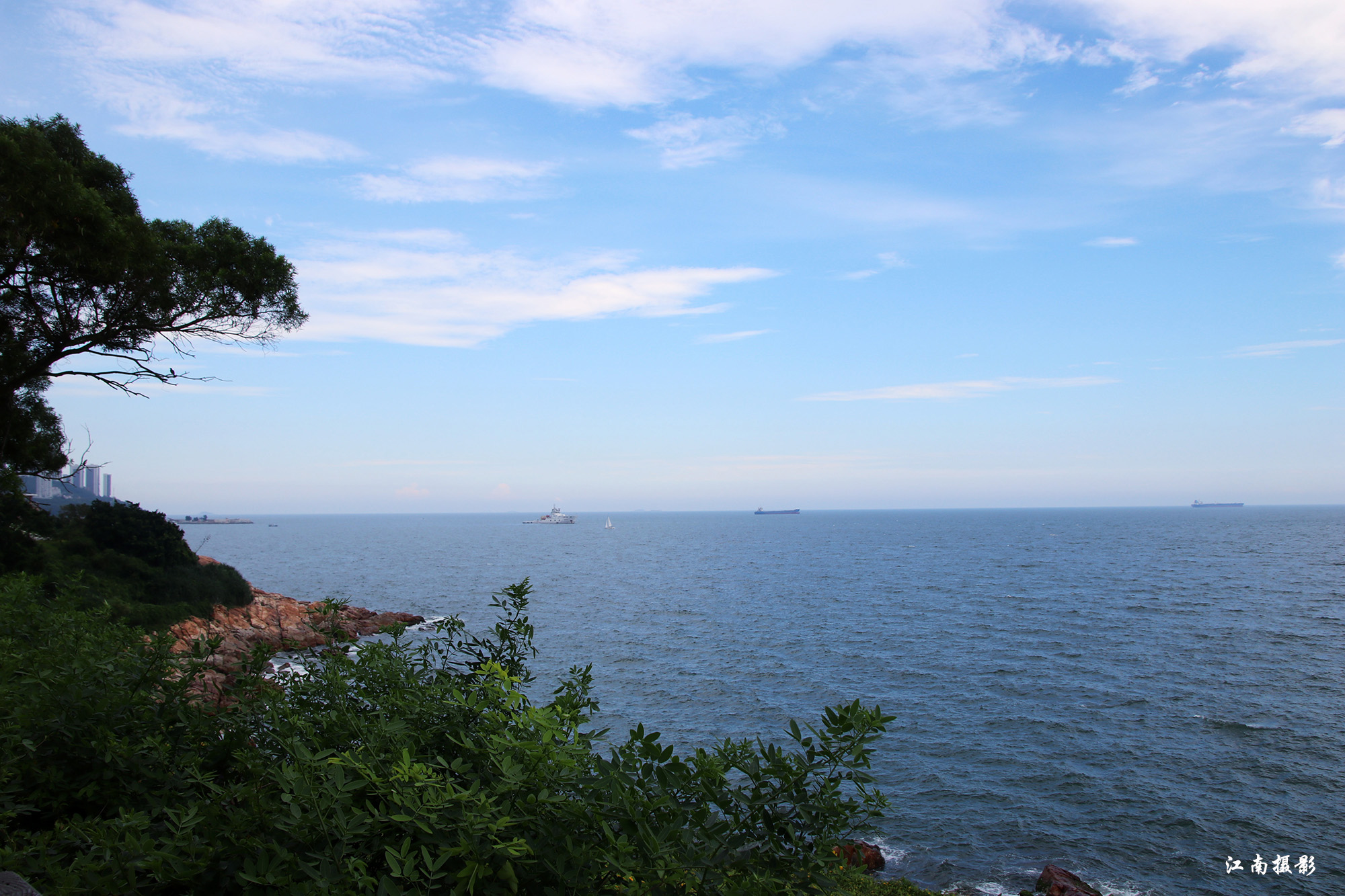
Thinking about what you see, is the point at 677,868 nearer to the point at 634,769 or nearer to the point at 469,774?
the point at 634,769

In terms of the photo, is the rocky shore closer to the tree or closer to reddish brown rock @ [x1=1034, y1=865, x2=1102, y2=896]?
the tree

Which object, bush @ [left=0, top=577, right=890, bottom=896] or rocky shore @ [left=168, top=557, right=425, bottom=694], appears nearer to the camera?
bush @ [left=0, top=577, right=890, bottom=896]

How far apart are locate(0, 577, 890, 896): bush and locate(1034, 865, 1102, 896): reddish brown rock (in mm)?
16471

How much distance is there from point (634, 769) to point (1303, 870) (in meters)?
21.9

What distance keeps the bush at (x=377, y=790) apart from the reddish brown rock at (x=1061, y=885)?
648 inches

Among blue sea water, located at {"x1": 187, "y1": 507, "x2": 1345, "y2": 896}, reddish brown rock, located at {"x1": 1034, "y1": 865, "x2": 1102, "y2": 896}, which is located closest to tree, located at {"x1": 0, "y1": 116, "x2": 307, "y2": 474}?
blue sea water, located at {"x1": 187, "y1": 507, "x2": 1345, "y2": 896}

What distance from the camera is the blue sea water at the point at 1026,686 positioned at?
18281 millimetres

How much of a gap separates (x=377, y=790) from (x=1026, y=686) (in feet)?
113

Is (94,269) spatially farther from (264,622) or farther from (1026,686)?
(1026,686)

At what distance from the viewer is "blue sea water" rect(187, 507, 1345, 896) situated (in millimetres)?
18281

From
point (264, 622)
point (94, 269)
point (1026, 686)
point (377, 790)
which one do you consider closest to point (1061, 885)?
point (1026, 686)

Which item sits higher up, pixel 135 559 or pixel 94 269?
pixel 94 269

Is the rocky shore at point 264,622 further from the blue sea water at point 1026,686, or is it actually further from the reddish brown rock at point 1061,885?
the reddish brown rock at point 1061,885

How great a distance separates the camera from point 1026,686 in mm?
31359
